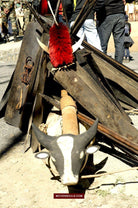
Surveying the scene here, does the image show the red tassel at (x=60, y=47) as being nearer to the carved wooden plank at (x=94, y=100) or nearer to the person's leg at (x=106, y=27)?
the carved wooden plank at (x=94, y=100)

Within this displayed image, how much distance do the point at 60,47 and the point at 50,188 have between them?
1.35m

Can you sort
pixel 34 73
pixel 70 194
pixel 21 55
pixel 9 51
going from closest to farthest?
1. pixel 70 194
2. pixel 34 73
3. pixel 21 55
4. pixel 9 51

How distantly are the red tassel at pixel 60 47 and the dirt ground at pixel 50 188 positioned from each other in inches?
43.5

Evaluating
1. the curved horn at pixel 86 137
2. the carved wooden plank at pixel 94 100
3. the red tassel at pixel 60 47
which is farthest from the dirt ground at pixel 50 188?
the red tassel at pixel 60 47

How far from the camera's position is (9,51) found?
9789mm

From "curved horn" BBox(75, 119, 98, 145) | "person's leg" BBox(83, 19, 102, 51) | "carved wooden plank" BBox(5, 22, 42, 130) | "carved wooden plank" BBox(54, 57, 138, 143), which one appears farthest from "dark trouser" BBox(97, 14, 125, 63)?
"curved horn" BBox(75, 119, 98, 145)

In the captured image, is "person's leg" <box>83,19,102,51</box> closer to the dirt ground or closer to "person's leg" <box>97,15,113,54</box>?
"person's leg" <box>97,15,113,54</box>

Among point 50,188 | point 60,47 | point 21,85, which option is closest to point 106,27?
point 21,85

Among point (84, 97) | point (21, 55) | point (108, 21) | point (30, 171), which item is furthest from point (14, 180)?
point (108, 21)

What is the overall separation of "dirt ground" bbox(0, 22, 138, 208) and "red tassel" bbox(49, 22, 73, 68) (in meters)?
1.11

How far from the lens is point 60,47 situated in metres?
2.92

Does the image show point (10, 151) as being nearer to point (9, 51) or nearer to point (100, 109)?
point (100, 109)

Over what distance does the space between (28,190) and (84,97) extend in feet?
3.39

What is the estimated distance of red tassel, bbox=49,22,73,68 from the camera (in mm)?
2928
